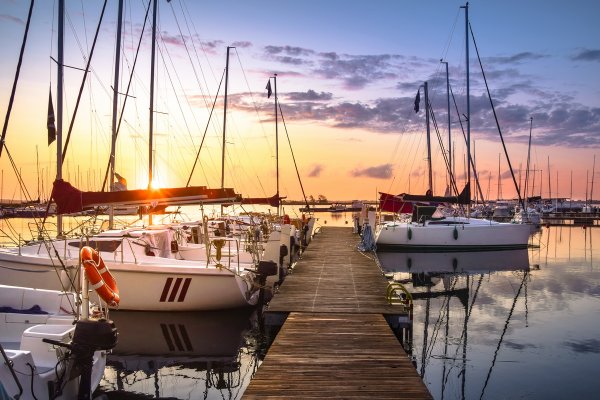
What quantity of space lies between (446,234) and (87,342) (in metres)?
28.3

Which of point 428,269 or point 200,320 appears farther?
point 428,269

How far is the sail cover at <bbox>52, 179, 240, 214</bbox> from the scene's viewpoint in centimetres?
1485

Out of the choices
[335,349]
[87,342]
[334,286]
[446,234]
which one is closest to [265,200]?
[446,234]

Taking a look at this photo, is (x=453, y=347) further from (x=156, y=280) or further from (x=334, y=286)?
(x=156, y=280)

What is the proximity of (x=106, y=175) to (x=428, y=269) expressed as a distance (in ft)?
51.4

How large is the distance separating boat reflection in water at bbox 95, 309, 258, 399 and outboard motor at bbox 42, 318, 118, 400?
2221mm

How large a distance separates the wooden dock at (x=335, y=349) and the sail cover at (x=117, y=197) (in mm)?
3893

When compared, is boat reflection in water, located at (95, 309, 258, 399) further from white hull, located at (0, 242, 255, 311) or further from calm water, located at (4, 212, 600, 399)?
white hull, located at (0, 242, 255, 311)

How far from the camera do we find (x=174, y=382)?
34.5ft

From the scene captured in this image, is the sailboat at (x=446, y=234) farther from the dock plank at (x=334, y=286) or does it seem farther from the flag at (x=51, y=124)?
the flag at (x=51, y=124)

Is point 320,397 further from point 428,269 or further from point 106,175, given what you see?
point 428,269

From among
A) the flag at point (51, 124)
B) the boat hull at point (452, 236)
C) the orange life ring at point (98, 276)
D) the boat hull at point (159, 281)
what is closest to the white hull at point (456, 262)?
the boat hull at point (452, 236)

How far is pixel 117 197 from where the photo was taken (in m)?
15.4

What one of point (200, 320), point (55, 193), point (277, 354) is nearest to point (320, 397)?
point (277, 354)
